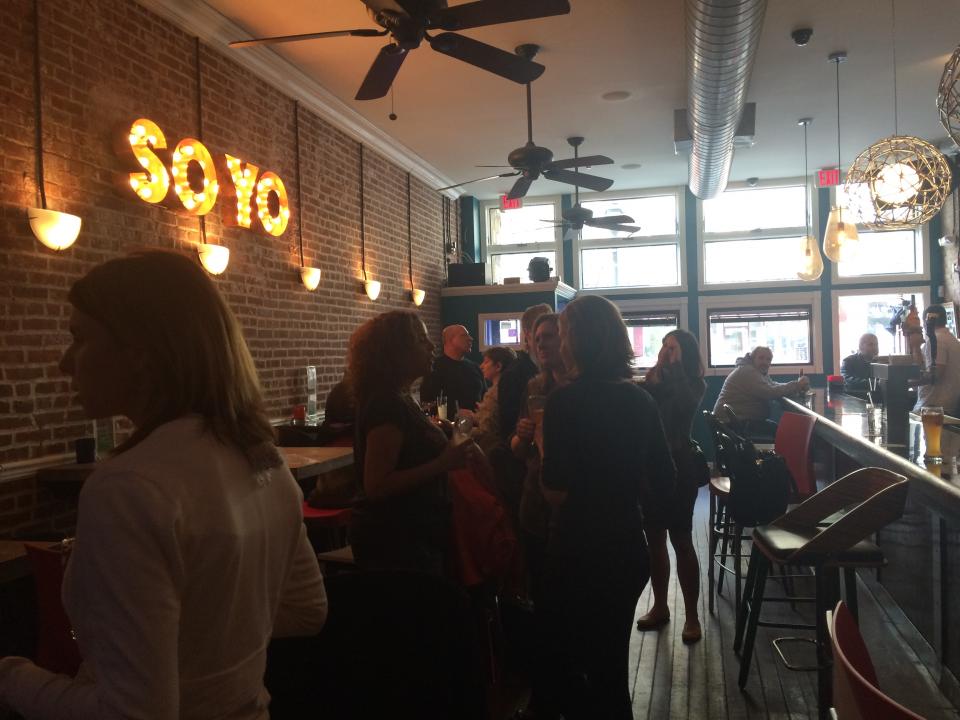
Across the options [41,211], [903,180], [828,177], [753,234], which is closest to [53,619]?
[41,211]

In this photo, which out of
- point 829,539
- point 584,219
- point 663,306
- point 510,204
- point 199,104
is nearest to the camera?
point 829,539

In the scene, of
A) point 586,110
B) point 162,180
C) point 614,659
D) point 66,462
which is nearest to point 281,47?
point 162,180

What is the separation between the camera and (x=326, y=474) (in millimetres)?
3717

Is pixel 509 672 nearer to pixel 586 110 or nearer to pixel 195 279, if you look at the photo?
pixel 195 279

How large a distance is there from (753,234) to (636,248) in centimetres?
165

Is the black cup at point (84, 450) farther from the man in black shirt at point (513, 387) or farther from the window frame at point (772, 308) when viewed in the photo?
the window frame at point (772, 308)

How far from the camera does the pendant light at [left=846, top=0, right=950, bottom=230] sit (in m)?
4.60

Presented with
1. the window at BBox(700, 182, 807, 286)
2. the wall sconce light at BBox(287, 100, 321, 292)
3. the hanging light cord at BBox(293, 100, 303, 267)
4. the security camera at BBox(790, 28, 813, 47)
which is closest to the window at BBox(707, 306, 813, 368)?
the window at BBox(700, 182, 807, 286)

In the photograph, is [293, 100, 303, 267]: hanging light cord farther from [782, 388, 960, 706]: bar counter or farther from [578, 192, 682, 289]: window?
[578, 192, 682, 289]: window

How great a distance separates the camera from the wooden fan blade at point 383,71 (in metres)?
4.00

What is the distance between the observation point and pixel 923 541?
3645mm

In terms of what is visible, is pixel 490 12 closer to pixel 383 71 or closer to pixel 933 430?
pixel 383 71

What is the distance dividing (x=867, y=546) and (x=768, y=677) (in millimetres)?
952

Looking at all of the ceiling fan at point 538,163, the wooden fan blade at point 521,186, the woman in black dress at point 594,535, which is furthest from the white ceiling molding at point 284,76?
the woman in black dress at point 594,535
